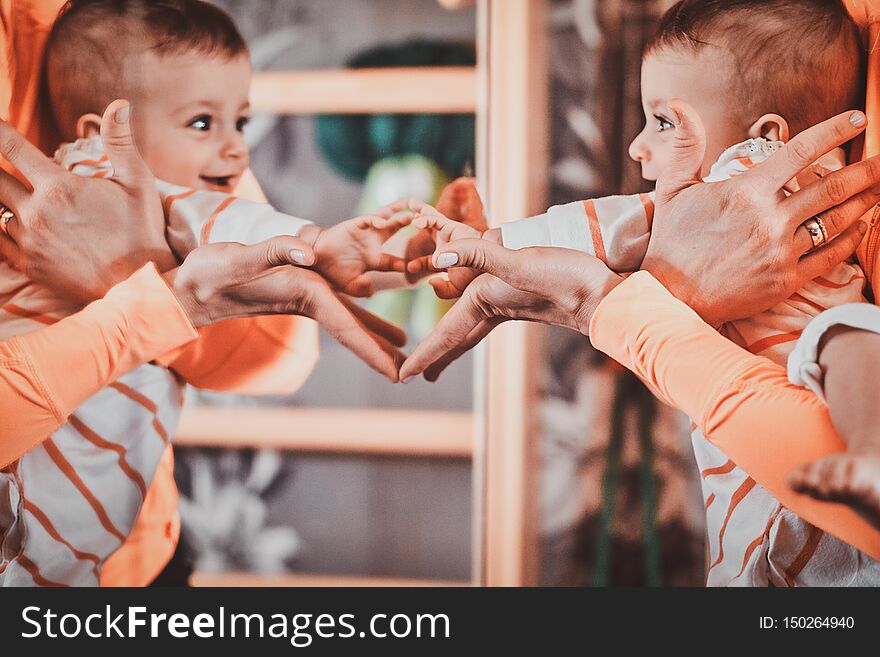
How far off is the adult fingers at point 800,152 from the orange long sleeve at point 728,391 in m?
0.16

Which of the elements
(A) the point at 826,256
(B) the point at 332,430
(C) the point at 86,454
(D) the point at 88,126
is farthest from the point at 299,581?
(A) the point at 826,256

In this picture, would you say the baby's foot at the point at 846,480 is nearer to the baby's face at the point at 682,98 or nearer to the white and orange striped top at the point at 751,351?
the white and orange striped top at the point at 751,351

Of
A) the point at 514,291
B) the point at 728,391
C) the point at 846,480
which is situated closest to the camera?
the point at 846,480

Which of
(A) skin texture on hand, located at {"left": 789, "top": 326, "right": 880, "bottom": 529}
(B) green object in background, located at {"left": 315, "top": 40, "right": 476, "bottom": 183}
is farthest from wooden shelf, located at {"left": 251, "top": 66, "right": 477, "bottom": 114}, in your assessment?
(A) skin texture on hand, located at {"left": 789, "top": 326, "right": 880, "bottom": 529}

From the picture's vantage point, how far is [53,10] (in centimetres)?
91

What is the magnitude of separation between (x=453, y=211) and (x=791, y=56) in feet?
1.34

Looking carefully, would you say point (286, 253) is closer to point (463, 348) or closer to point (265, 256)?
point (265, 256)

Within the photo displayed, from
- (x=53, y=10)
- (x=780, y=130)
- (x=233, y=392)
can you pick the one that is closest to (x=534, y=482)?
(x=233, y=392)

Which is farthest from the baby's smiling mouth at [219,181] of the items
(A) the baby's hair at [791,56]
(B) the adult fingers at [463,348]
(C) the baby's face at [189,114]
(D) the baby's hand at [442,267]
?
(A) the baby's hair at [791,56]

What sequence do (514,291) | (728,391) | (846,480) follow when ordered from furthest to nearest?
(514,291)
(728,391)
(846,480)

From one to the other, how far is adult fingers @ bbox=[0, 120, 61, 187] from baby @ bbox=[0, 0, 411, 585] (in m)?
0.03

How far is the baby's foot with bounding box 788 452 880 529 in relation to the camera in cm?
65

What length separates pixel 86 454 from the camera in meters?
0.90

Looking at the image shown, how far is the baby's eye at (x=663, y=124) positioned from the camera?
865 mm
